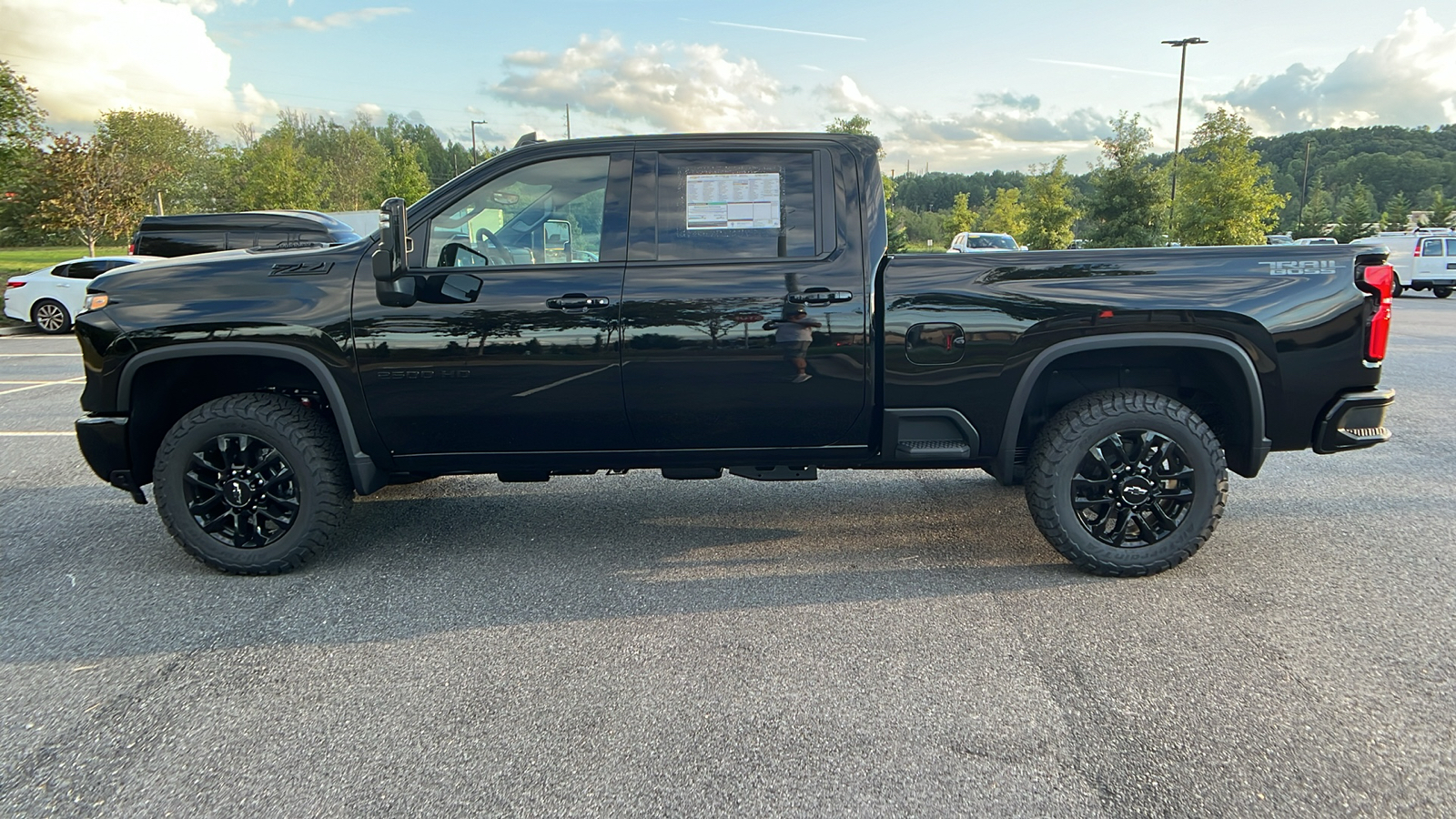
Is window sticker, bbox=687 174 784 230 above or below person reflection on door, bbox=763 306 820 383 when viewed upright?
above

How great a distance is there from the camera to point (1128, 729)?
110 inches

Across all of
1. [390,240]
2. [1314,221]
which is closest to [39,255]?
[390,240]

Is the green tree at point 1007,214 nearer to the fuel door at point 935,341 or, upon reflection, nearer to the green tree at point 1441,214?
the green tree at point 1441,214

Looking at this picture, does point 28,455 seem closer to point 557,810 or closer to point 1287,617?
point 557,810

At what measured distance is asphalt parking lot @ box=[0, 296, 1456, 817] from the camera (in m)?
2.52

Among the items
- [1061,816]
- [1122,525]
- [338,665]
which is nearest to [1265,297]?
[1122,525]

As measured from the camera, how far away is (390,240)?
12.3ft

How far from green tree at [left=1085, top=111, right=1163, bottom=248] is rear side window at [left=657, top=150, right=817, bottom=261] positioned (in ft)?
108

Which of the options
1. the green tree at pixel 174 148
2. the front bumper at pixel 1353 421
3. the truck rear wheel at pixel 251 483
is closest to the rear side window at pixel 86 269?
the truck rear wheel at pixel 251 483

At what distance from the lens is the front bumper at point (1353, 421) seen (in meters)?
3.93

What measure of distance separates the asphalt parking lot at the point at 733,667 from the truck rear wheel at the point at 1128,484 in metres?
0.18

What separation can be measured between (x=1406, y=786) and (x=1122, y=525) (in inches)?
64.7

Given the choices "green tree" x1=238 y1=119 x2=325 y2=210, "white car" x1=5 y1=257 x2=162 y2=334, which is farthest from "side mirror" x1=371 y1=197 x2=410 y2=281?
"green tree" x1=238 y1=119 x2=325 y2=210

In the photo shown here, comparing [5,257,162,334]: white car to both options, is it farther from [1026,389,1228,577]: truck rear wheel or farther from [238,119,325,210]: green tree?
[238,119,325,210]: green tree
